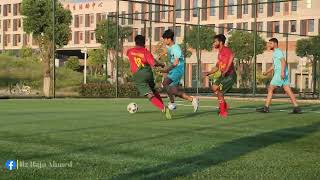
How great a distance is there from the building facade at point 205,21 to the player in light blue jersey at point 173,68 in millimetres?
45167

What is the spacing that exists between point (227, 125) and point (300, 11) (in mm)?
63306

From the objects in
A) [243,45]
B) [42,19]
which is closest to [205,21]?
[243,45]

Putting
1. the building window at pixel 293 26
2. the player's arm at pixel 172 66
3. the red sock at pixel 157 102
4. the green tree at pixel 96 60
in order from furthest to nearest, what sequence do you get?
the green tree at pixel 96 60 < the building window at pixel 293 26 < the player's arm at pixel 172 66 < the red sock at pixel 157 102

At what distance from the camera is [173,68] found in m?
12.1


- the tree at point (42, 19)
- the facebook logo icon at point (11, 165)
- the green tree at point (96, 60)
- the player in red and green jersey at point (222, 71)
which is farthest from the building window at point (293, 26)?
the facebook logo icon at point (11, 165)

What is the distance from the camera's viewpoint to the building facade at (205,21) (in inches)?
2739

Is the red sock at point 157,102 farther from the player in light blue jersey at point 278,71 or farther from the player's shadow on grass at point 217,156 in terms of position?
the player in light blue jersey at point 278,71

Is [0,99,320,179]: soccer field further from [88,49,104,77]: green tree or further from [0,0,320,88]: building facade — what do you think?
[88,49,104,77]: green tree

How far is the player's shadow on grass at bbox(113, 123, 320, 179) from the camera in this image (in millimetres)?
4787

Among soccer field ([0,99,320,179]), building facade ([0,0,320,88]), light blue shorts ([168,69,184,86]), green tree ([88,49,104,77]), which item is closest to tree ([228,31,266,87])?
building facade ([0,0,320,88])

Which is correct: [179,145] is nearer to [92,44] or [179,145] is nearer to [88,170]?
[88,170]

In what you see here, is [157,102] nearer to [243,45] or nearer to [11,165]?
[11,165]

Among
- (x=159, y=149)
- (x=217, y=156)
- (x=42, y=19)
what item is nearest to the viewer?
(x=217, y=156)

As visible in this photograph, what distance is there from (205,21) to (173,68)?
69.6 m
